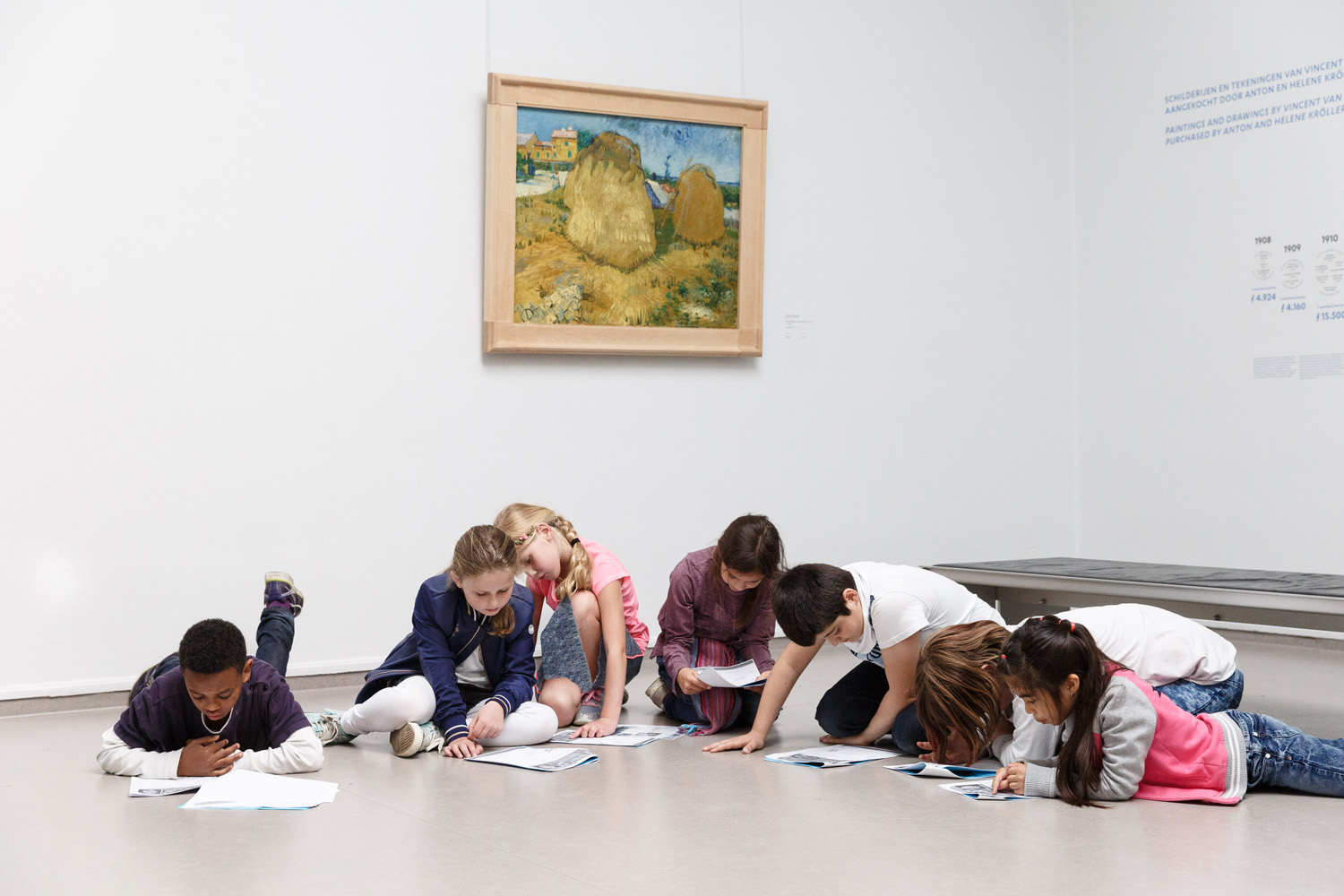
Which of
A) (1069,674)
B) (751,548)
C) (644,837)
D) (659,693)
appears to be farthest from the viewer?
(659,693)

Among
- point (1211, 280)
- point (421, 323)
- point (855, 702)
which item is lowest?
point (855, 702)

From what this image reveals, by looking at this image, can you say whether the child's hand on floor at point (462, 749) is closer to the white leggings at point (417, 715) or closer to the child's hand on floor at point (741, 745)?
the white leggings at point (417, 715)

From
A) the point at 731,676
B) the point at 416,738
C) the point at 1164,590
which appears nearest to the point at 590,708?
the point at 731,676

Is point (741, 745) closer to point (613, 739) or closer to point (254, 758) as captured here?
point (613, 739)

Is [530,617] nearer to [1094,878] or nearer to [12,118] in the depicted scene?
[1094,878]

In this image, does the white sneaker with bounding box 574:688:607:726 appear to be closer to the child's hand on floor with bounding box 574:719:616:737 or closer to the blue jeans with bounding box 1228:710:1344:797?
the child's hand on floor with bounding box 574:719:616:737

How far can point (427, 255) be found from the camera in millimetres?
5109

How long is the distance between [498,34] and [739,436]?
2.02 metres

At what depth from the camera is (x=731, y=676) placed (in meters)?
3.81

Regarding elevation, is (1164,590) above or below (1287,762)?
above

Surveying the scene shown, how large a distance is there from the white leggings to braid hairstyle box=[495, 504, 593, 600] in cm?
44

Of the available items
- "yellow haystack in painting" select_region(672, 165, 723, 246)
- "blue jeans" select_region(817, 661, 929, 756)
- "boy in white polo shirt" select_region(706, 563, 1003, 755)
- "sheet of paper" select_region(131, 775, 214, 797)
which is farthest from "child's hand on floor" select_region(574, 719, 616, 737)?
"yellow haystack in painting" select_region(672, 165, 723, 246)

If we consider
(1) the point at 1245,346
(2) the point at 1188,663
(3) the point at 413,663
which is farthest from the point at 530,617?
(1) the point at 1245,346

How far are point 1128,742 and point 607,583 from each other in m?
1.68
